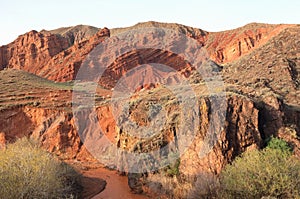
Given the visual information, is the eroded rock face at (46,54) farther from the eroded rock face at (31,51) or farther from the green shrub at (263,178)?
the green shrub at (263,178)

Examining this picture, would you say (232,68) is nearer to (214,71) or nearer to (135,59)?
(214,71)

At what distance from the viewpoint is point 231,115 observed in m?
19.6

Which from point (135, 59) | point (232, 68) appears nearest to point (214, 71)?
point (232, 68)

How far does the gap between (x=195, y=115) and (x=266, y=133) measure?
4.84m

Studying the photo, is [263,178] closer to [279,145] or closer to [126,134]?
[279,145]

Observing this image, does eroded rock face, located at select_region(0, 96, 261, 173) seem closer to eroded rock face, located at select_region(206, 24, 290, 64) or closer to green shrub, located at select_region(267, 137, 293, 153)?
green shrub, located at select_region(267, 137, 293, 153)

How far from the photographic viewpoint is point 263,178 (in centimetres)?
1413

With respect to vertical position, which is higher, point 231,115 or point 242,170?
point 231,115

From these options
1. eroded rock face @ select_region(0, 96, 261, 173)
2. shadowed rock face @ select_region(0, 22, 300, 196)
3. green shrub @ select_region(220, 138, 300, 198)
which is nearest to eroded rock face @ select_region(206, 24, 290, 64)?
shadowed rock face @ select_region(0, 22, 300, 196)

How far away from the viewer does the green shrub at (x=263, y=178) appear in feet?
44.9

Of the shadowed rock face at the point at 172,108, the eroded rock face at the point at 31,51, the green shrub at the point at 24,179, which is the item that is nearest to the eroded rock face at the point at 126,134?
the shadowed rock face at the point at 172,108

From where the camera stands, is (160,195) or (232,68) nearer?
(160,195)

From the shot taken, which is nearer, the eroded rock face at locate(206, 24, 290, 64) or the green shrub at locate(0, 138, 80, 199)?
the green shrub at locate(0, 138, 80, 199)

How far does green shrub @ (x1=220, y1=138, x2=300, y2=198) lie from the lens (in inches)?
539
